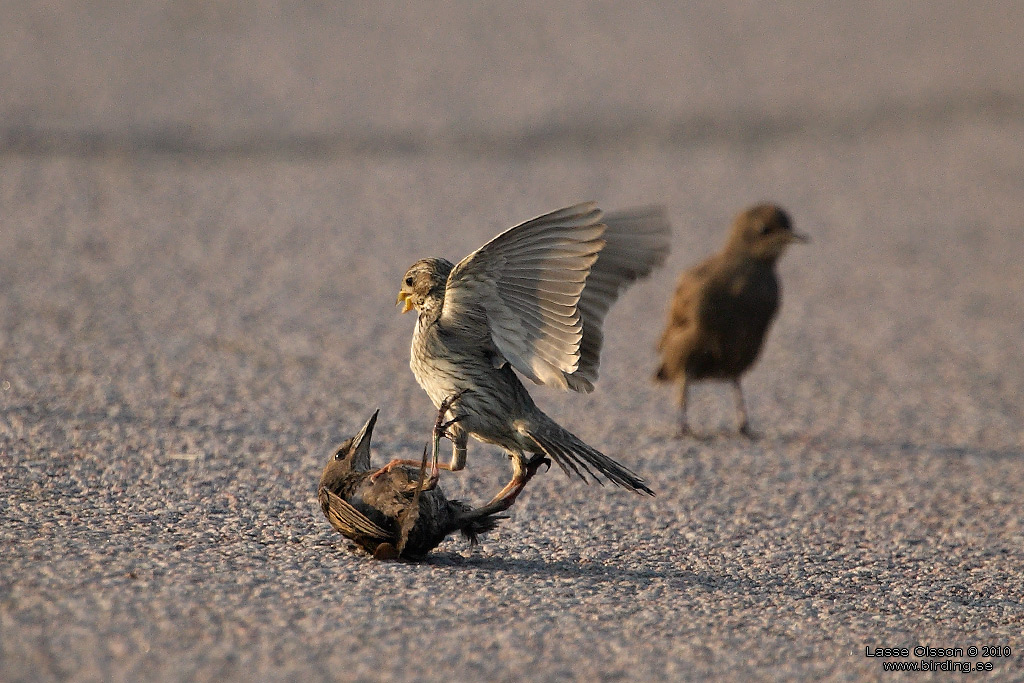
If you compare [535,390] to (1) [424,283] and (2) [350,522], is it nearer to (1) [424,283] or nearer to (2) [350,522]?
(1) [424,283]

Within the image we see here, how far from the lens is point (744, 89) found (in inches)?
647

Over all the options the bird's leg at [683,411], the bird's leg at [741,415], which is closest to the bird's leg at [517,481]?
the bird's leg at [683,411]

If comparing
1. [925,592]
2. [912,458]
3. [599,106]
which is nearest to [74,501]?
[925,592]

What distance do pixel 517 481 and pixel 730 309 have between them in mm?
3302

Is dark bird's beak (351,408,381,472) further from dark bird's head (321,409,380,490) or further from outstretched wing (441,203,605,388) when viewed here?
outstretched wing (441,203,605,388)

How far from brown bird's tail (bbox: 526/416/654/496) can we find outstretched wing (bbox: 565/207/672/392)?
2.07 feet

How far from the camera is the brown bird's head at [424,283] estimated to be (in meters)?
5.43

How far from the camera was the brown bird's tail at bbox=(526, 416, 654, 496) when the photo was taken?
4914 millimetres

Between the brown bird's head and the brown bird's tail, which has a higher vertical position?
the brown bird's head

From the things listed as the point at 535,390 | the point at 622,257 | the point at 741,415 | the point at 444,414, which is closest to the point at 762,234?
the point at 741,415

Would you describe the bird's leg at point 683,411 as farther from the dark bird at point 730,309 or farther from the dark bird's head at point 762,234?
the dark bird's head at point 762,234

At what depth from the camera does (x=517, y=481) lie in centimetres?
523

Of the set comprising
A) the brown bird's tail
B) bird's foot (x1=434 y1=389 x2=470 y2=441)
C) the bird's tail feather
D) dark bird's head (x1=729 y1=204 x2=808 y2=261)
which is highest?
dark bird's head (x1=729 y1=204 x2=808 y2=261)

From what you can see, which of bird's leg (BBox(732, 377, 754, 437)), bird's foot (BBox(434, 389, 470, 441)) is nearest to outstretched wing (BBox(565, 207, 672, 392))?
bird's foot (BBox(434, 389, 470, 441))
